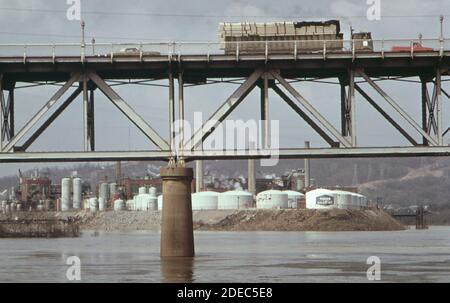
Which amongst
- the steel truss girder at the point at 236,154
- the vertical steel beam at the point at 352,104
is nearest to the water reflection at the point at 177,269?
the steel truss girder at the point at 236,154

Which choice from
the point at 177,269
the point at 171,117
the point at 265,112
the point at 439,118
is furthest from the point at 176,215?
the point at 439,118

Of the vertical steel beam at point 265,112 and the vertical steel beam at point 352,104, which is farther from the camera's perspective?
the vertical steel beam at point 265,112

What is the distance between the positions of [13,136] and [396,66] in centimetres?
2497

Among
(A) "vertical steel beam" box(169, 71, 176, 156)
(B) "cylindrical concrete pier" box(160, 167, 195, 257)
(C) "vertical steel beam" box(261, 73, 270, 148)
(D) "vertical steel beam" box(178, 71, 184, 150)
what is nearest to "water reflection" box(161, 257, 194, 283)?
(B) "cylindrical concrete pier" box(160, 167, 195, 257)

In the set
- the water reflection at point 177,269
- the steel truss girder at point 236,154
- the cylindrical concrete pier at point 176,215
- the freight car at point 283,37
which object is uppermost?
the freight car at point 283,37

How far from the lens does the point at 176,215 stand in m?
62.5

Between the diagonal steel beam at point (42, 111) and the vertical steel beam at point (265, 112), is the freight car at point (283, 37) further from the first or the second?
the diagonal steel beam at point (42, 111)

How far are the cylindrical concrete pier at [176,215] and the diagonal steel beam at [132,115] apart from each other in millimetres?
2281

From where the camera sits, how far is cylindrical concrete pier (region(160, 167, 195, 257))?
62.5m

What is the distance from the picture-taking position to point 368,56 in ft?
201

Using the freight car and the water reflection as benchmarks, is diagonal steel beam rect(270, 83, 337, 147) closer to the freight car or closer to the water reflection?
the freight car

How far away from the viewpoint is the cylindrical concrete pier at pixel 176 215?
6250cm

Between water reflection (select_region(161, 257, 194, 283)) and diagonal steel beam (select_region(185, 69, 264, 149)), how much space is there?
24.8 feet
